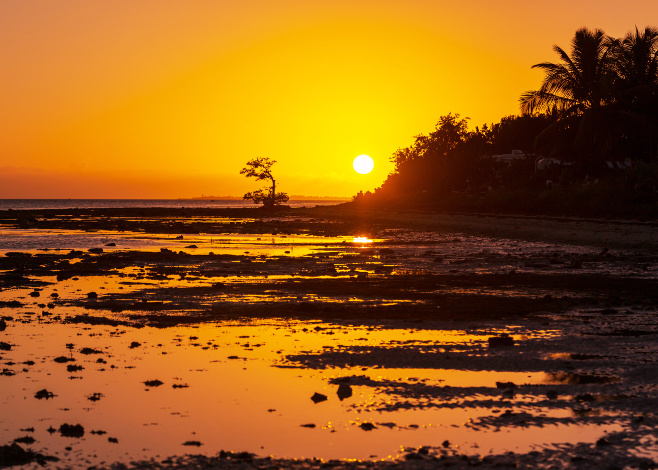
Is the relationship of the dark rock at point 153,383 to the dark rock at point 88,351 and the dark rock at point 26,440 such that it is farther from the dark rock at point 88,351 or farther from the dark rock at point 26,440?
the dark rock at point 26,440

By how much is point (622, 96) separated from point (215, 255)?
107 feet

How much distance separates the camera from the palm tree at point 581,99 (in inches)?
2061

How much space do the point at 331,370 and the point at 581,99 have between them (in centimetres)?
4783

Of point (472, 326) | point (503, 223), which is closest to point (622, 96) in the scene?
point (503, 223)

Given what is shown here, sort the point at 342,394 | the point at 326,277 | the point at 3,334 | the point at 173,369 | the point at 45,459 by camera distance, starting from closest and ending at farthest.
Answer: the point at 45,459
the point at 342,394
the point at 173,369
the point at 3,334
the point at 326,277

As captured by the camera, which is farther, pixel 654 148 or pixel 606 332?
pixel 654 148

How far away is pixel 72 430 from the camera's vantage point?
812 centimetres

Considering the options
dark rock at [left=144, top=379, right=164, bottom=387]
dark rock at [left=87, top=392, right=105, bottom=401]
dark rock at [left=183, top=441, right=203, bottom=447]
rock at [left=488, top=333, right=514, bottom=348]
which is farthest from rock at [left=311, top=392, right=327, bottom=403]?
rock at [left=488, top=333, right=514, bottom=348]

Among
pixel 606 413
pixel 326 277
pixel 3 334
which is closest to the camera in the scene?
pixel 606 413

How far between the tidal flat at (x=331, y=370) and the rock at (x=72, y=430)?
2 centimetres

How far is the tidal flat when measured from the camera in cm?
759

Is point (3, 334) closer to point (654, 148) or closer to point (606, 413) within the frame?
point (606, 413)

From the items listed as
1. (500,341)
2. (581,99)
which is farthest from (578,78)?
(500,341)

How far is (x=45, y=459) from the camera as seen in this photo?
7258 mm
